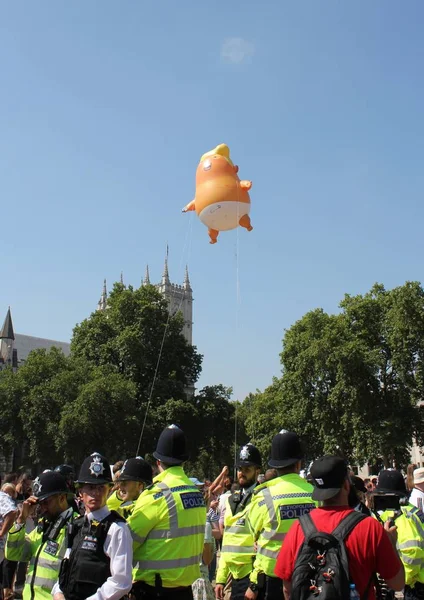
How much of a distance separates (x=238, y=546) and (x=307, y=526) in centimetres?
291

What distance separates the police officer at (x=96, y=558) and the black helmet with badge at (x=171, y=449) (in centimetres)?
85

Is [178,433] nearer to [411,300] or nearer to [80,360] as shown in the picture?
[411,300]

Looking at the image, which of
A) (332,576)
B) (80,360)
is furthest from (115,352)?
(332,576)

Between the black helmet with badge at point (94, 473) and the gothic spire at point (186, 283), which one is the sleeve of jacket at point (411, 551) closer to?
the black helmet with badge at point (94, 473)

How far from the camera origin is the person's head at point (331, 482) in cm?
364

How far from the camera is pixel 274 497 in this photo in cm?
527

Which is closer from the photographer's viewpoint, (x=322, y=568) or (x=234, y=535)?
(x=322, y=568)

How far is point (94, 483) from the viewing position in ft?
14.5

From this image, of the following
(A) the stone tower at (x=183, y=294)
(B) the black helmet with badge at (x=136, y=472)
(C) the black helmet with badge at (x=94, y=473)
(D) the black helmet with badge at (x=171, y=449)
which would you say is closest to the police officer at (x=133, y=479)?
(B) the black helmet with badge at (x=136, y=472)

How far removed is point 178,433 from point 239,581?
1.90 meters

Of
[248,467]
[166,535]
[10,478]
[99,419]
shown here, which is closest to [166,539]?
[166,535]

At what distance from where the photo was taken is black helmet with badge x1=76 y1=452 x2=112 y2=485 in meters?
4.43

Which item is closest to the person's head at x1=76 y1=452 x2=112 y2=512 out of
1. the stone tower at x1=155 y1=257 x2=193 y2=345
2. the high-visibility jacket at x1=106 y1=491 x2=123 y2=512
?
the high-visibility jacket at x1=106 y1=491 x2=123 y2=512

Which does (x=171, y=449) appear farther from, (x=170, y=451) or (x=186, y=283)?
(x=186, y=283)
